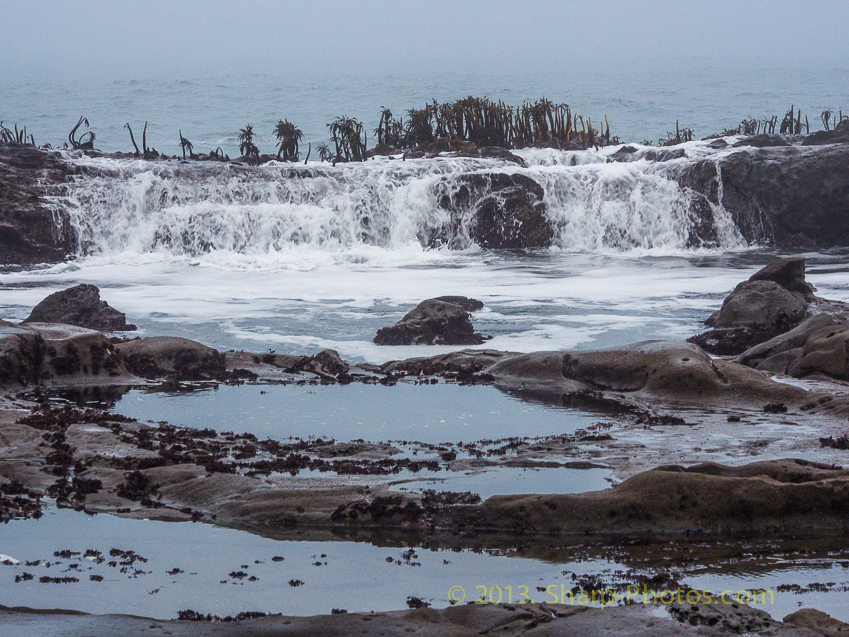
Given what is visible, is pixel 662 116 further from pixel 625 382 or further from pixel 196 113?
pixel 625 382

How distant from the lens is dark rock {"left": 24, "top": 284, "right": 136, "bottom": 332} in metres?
17.6

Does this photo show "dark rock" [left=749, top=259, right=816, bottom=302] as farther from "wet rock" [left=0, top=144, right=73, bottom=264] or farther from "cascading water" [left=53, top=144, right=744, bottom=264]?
"wet rock" [left=0, top=144, right=73, bottom=264]

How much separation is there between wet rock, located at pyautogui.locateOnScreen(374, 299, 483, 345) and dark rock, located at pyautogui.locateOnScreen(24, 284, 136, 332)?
4805 mm

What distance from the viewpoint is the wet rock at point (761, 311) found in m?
16.0

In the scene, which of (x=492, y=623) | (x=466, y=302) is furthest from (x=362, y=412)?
(x=466, y=302)

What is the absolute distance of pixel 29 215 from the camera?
2888 centimetres

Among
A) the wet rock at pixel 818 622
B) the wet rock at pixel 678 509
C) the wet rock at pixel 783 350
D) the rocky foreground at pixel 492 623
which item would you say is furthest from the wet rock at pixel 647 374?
the rocky foreground at pixel 492 623

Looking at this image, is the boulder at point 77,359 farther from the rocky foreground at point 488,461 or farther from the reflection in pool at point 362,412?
the reflection in pool at point 362,412

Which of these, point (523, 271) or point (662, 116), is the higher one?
point (662, 116)

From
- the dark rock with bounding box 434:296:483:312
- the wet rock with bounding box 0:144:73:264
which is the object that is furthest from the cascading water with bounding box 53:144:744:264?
the dark rock with bounding box 434:296:483:312

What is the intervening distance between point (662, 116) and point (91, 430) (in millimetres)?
76943

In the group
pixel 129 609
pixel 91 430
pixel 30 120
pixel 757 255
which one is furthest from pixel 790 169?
pixel 30 120

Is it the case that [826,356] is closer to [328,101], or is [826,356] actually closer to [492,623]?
[492,623]

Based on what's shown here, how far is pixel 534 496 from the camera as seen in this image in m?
7.40
